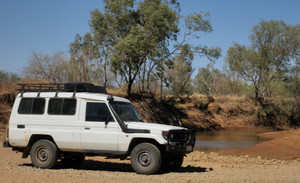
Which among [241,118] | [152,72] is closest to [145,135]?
[152,72]

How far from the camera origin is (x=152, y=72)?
35.2m

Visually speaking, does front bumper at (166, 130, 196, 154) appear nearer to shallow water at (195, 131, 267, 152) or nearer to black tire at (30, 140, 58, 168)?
black tire at (30, 140, 58, 168)

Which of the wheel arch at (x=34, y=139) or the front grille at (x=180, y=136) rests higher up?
the front grille at (x=180, y=136)

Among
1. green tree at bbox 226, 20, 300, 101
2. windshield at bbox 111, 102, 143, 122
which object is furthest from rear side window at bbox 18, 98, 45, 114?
green tree at bbox 226, 20, 300, 101

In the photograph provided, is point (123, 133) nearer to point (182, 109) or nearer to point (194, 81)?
point (182, 109)

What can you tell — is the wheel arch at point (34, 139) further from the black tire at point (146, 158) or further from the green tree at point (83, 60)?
the green tree at point (83, 60)

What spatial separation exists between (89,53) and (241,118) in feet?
71.5

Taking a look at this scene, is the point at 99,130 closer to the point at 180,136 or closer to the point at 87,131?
the point at 87,131

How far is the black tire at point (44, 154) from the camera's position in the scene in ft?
33.2

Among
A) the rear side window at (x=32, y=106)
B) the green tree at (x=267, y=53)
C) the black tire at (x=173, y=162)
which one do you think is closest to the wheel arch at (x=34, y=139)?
the rear side window at (x=32, y=106)

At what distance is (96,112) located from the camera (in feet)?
Answer: 32.6

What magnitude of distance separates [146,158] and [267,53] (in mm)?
37546

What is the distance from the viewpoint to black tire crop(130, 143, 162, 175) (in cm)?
920

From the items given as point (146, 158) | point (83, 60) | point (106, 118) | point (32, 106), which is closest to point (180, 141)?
point (146, 158)
